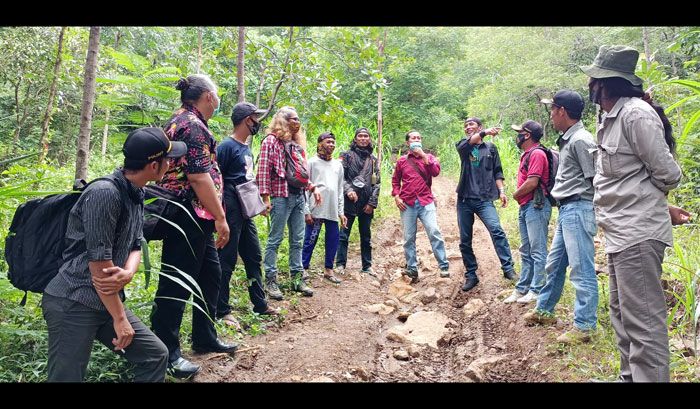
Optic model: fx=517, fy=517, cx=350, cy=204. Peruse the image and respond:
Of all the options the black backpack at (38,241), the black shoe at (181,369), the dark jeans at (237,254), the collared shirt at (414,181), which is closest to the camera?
the black backpack at (38,241)

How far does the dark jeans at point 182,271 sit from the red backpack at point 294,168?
181cm

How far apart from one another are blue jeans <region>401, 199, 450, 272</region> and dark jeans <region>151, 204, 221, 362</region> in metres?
3.40

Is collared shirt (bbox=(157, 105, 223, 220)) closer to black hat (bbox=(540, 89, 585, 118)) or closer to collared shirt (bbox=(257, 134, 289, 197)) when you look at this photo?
collared shirt (bbox=(257, 134, 289, 197))

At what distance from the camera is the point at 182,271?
337cm

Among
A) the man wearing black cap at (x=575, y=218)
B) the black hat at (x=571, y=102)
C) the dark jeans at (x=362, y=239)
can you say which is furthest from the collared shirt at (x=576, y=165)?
the dark jeans at (x=362, y=239)

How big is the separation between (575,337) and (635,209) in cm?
144

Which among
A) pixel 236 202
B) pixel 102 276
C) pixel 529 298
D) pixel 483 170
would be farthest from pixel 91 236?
pixel 483 170

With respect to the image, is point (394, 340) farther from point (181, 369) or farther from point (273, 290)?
point (181, 369)

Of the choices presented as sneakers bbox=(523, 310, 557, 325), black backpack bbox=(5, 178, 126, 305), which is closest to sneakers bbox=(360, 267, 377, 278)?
sneakers bbox=(523, 310, 557, 325)

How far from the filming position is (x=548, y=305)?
4.48m

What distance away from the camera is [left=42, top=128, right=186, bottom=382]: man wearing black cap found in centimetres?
236

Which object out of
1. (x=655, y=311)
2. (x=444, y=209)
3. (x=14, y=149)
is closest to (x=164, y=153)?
(x=655, y=311)

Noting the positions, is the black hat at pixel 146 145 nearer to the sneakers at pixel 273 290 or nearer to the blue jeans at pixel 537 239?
the sneakers at pixel 273 290

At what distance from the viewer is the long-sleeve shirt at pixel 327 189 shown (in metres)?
6.31
